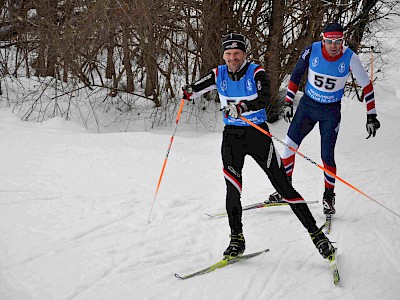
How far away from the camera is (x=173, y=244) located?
4.19 m

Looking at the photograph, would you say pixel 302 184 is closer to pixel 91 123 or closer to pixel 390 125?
pixel 390 125

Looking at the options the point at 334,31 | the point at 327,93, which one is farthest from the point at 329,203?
the point at 334,31

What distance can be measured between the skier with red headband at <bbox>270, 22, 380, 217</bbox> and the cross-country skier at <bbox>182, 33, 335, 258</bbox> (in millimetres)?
1167

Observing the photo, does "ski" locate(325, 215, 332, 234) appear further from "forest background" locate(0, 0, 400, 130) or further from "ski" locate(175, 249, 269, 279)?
"forest background" locate(0, 0, 400, 130)

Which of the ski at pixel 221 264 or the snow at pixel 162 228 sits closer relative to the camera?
the snow at pixel 162 228

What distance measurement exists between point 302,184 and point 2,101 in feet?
28.2

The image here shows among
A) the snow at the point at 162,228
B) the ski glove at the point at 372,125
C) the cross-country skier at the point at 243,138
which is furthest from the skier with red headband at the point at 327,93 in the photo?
the cross-country skier at the point at 243,138

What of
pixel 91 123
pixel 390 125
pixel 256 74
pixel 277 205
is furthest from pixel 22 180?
pixel 390 125

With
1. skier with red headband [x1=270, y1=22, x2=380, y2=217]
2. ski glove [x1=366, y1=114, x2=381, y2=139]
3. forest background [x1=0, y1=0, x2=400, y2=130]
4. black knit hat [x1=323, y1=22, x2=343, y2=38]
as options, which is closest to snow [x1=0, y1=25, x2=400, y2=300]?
skier with red headband [x1=270, y1=22, x2=380, y2=217]

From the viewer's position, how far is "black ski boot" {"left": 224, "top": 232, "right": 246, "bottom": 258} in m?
3.82

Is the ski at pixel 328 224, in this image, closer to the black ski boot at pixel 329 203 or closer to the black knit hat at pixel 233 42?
the black ski boot at pixel 329 203

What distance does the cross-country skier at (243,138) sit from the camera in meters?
3.67

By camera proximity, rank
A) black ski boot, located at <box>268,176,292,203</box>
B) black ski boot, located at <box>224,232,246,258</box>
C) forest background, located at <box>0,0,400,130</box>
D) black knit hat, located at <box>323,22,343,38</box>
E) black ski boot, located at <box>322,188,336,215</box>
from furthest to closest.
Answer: forest background, located at <box>0,0,400,130</box>, black ski boot, located at <box>268,176,292,203</box>, black ski boot, located at <box>322,188,336,215</box>, black knit hat, located at <box>323,22,343,38</box>, black ski boot, located at <box>224,232,246,258</box>

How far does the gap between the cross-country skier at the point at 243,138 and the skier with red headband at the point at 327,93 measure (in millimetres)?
1167
